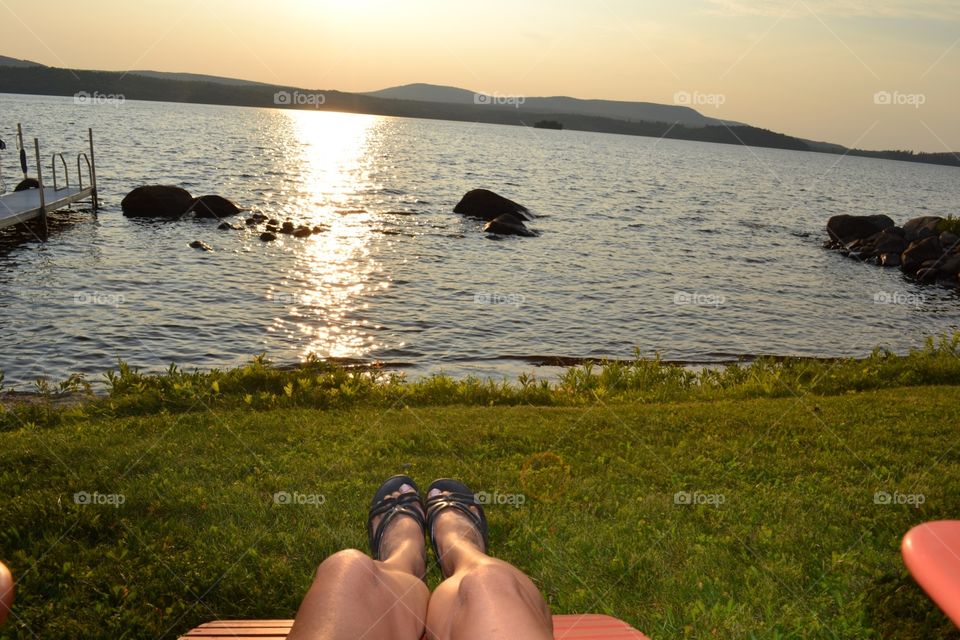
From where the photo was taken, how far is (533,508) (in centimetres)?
618

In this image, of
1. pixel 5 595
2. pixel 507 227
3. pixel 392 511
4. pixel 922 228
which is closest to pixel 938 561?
pixel 392 511

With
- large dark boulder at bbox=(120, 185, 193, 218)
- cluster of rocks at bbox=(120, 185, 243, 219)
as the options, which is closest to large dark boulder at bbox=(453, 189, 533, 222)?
cluster of rocks at bbox=(120, 185, 243, 219)

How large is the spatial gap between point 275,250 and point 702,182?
73734mm

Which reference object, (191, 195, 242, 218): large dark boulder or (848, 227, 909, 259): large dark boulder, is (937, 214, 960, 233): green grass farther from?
(191, 195, 242, 218): large dark boulder

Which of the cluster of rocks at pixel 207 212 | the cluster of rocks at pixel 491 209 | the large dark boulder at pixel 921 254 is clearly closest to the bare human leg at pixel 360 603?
the cluster of rocks at pixel 207 212

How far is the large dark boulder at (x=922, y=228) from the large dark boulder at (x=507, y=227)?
21112 millimetres

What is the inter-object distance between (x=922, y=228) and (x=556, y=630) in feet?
145

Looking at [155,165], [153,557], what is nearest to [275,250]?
[153,557]

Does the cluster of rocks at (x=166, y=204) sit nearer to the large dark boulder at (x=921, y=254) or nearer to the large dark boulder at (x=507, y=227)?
the large dark boulder at (x=507, y=227)

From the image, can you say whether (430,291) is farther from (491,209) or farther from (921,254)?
(921,254)

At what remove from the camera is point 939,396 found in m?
10.1

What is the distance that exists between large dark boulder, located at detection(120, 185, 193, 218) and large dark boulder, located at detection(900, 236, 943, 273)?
37573 mm

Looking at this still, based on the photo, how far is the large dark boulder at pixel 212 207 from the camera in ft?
123

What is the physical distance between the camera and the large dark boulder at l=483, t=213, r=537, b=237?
126 feet
